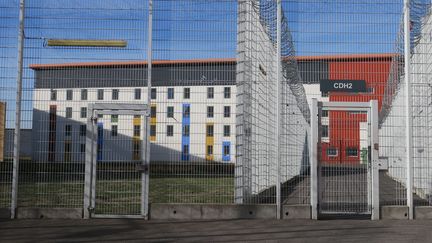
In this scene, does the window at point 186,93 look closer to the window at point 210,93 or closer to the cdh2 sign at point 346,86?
the window at point 210,93

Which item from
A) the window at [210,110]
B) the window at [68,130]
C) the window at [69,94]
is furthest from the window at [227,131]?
the window at [69,94]

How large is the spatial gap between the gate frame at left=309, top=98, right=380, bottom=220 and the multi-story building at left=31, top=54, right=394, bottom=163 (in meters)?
0.26

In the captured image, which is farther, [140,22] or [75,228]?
[140,22]

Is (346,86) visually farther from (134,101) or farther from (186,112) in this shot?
(134,101)

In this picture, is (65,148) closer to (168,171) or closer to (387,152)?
(168,171)

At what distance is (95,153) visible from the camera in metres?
10.7

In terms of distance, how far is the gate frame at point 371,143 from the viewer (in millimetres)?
10406

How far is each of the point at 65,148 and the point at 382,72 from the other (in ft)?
22.7

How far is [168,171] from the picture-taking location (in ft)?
34.7

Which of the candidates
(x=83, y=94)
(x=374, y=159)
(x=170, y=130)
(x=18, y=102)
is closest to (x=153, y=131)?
(x=170, y=130)

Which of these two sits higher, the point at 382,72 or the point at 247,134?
the point at 382,72

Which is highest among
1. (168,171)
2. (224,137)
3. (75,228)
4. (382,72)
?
(382,72)

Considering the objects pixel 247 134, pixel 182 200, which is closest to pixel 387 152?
pixel 247 134

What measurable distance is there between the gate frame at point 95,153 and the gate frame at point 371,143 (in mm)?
3411
